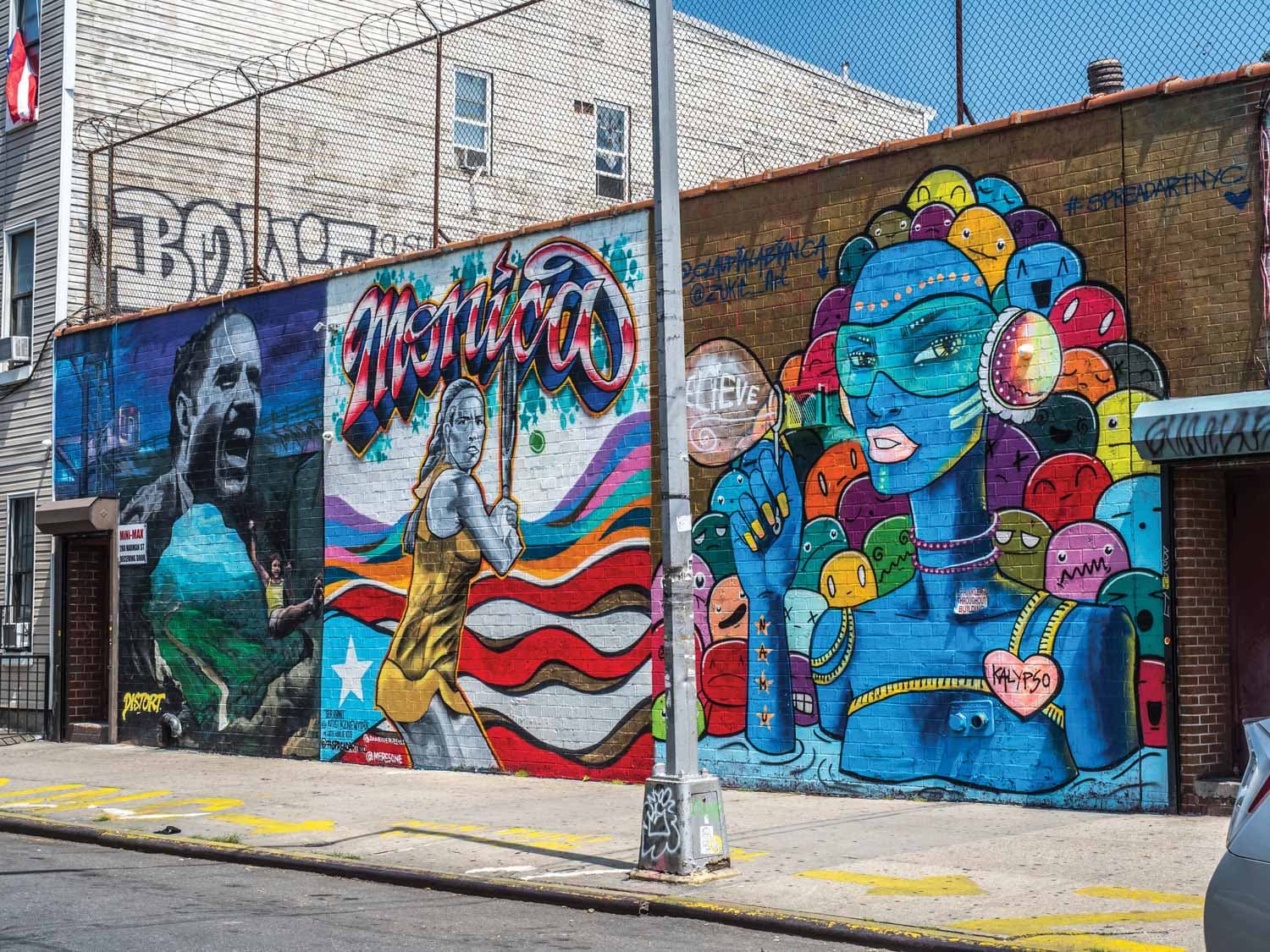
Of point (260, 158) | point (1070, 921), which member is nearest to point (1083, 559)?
point (1070, 921)

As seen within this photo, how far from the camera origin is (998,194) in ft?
37.2

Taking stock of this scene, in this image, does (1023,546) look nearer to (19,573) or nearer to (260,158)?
(260,158)

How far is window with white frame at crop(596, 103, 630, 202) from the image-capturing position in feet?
76.6

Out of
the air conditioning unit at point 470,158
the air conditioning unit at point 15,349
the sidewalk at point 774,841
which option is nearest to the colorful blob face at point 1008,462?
the sidewalk at point 774,841

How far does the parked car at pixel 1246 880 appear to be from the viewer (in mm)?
4184

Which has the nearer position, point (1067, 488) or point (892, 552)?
point (1067, 488)

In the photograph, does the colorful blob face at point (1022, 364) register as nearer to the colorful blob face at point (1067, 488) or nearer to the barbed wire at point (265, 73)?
the colorful blob face at point (1067, 488)

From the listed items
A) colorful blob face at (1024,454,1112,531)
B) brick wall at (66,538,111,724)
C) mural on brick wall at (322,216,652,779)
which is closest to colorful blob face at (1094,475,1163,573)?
colorful blob face at (1024,454,1112,531)

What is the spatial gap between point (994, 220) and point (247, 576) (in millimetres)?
9924

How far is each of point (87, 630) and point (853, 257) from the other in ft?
40.5

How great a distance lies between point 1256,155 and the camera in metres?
10.1

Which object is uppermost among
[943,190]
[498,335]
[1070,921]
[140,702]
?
[943,190]

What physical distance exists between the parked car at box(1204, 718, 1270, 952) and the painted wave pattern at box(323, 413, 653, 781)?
9.13 meters

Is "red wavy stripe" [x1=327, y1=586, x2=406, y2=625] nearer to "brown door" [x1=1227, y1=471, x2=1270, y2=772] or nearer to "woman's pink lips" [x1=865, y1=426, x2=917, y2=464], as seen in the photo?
"woman's pink lips" [x1=865, y1=426, x2=917, y2=464]
